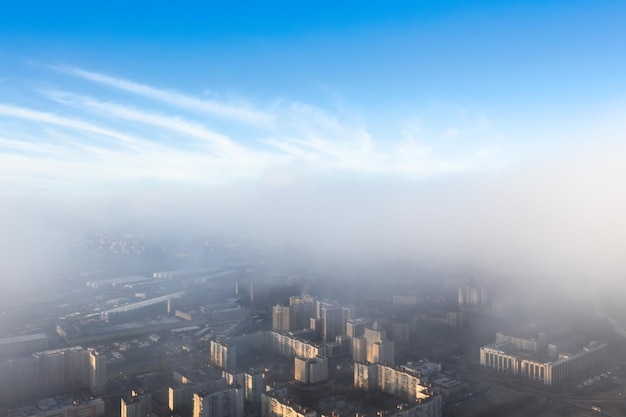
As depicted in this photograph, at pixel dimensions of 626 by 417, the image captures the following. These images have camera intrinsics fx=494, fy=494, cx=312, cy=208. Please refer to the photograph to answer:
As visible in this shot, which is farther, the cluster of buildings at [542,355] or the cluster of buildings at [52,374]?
the cluster of buildings at [542,355]

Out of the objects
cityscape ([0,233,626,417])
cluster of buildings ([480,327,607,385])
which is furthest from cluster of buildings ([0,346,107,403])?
cluster of buildings ([480,327,607,385])

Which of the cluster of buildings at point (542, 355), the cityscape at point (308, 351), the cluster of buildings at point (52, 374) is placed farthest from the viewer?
the cluster of buildings at point (542, 355)

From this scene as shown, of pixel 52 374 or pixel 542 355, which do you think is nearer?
pixel 52 374

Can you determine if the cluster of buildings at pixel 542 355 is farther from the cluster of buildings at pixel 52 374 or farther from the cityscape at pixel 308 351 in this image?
the cluster of buildings at pixel 52 374

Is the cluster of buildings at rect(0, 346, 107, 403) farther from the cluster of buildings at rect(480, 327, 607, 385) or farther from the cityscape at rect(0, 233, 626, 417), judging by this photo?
the cluster of buildings at rect(480, 327, 607, 385)

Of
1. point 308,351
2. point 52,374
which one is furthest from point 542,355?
point 52,374

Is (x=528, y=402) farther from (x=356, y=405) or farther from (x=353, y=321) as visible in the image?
(x=353, y=321)

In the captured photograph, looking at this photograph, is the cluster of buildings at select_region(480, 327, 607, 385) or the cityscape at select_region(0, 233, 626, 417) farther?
the cluster of buildings at select_region(480, 327, 607, 385)

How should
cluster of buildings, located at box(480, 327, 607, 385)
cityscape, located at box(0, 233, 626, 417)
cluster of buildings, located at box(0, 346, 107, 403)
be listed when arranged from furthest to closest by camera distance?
cluster of buildings, located at box(480, 327, 607, 385)
cluster of buildings, located at box(0, 346, 107, 403)
cityscape, located at box(0, 233, 626, 417)

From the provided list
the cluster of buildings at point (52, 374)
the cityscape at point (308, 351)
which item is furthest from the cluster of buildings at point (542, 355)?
the cluster of buildings at point (52, 374)

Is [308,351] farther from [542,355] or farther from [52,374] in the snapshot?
[542,355]

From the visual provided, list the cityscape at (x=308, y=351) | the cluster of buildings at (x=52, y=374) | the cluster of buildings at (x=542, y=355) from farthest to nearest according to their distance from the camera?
the cluster of buildings at (x=542, y=355), the cluster of buildings at (x=52, y=374), the cityscape at (x=308, y=351)
